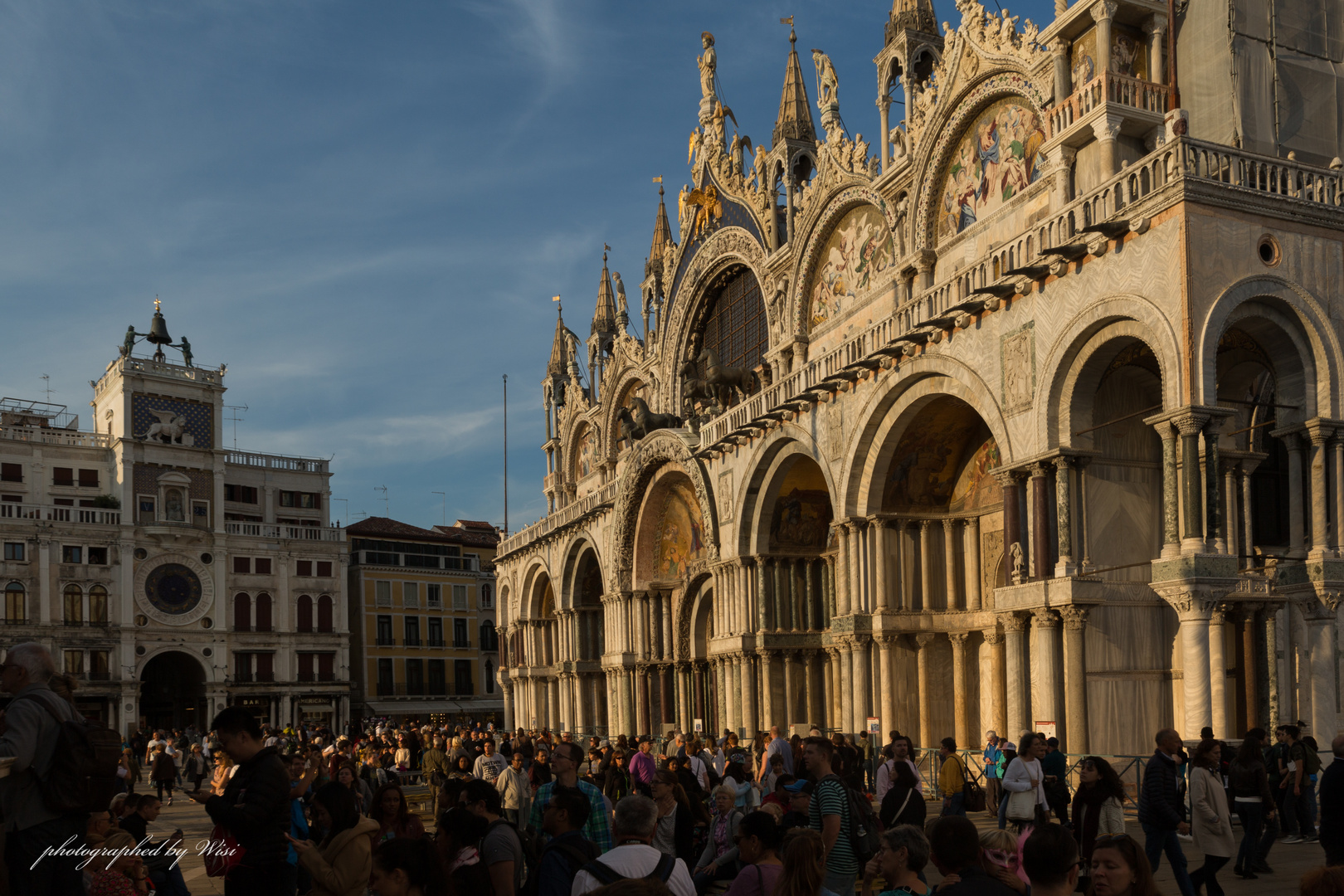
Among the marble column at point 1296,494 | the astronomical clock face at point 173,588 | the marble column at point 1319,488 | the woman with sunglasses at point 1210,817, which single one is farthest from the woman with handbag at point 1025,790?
the astronomical clock face at point 173,588

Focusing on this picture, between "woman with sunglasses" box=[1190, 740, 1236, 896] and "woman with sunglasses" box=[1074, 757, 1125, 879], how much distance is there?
868 millimetres

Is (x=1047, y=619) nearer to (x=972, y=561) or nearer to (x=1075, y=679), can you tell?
(x=1075, y=679)

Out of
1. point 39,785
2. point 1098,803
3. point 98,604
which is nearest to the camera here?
point 39,785

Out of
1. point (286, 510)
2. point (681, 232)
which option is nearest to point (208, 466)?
point (286, 510)

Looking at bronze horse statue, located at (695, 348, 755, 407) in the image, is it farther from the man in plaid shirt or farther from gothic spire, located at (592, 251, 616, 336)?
the man in plaid shirt

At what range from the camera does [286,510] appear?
201 ft

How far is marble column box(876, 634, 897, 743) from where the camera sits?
2275 centimetres

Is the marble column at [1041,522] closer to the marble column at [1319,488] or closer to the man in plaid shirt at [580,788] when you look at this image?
the marble column at [1319,488]

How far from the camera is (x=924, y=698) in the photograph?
23.0 meters

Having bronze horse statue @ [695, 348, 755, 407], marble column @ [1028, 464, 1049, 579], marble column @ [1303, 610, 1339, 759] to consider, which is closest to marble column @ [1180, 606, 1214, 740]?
marble column @ [1303, 610, 1339, 759]

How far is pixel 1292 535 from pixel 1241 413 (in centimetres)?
276

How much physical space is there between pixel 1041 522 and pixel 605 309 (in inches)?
1085

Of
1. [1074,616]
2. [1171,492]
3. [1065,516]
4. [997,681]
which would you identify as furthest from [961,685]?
[1171,492]

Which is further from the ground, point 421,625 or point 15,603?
point 15,603
